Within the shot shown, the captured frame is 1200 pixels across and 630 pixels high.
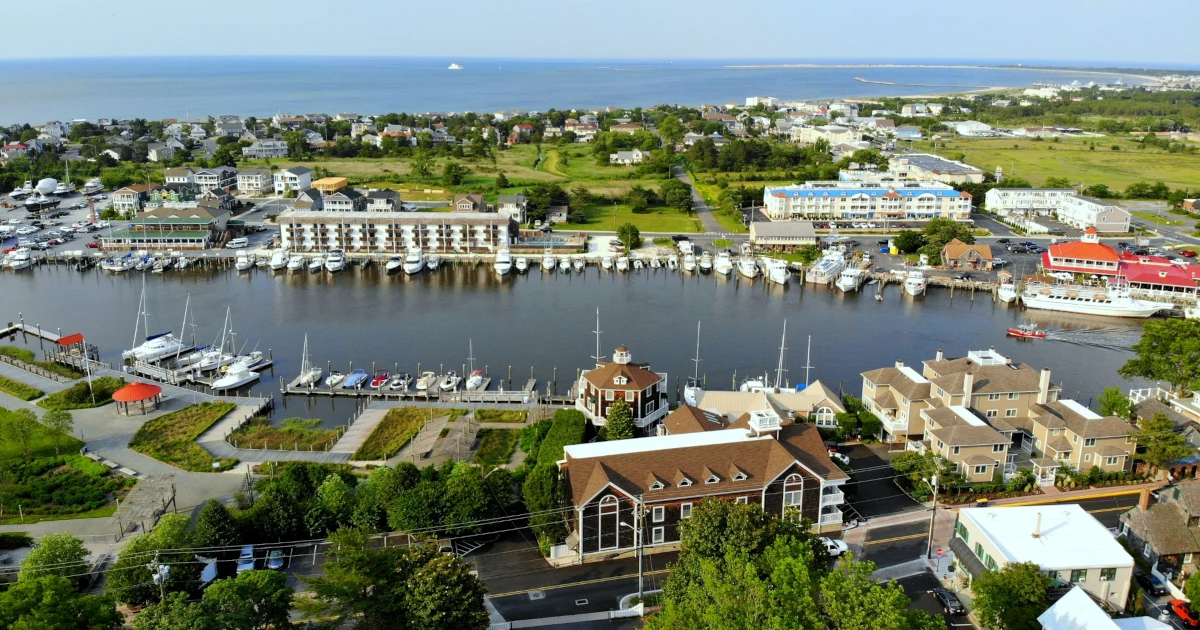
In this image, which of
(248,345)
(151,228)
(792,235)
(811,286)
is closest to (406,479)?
(248,345)

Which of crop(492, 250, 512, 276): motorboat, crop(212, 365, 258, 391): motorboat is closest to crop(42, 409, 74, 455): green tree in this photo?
crop(212, 365, 258, 391): motorboat

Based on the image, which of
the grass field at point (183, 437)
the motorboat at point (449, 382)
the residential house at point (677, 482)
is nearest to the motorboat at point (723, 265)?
the motorboat at point (449, 382)

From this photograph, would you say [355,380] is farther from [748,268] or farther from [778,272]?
[778,272]

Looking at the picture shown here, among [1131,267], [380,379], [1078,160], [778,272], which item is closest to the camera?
[380,379]

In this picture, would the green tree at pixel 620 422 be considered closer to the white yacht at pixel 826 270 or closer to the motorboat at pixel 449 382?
the motorboat at pixel 449 382

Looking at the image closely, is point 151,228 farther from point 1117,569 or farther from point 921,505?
point 1117,569

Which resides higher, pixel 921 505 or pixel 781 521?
pixel 781 521

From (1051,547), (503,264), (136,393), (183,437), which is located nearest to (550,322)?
(503,264)
